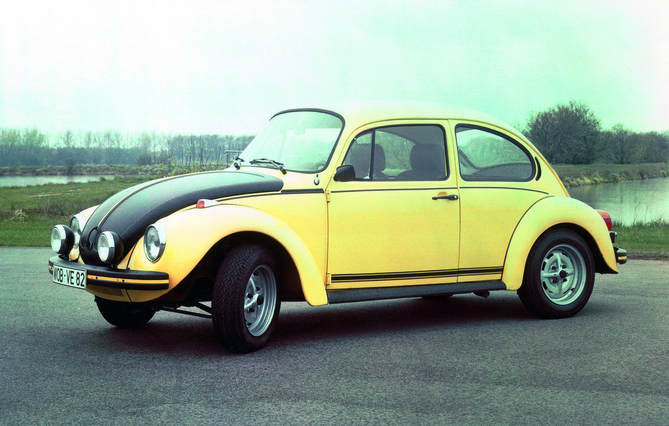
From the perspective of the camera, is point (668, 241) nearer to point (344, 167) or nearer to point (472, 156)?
point (472, 156)

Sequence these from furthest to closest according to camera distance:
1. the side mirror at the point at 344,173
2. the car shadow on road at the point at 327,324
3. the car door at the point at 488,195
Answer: the car door at the point at 488,195 → the side mirror at the point at 344,173 → the car shadow on road at the point at 327,324

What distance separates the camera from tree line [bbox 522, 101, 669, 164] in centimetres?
3531

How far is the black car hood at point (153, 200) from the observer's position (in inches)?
194

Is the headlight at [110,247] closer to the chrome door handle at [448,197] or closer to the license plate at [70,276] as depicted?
the license plate at [70,276]

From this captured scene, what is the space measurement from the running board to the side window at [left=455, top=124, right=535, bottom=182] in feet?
3.31

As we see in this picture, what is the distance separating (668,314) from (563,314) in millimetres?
1108

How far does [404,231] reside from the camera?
18.7 feet

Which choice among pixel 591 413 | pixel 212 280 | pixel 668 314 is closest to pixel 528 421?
pixel 591 413

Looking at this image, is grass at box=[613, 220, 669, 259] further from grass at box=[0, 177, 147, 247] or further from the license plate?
grass at box=[0, 177, 147, 247]

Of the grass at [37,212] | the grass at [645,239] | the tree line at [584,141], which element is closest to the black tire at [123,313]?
the grass at [645,239]

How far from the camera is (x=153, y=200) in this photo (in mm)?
5086

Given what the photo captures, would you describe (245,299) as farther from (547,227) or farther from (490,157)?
(547,227)

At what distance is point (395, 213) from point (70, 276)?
2689 millimetres

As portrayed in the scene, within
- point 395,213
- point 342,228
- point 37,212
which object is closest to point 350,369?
point 342,228
